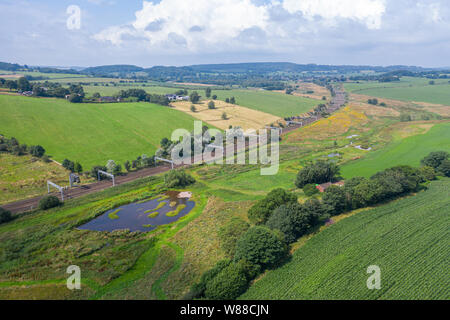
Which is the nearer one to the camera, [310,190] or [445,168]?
[310,190]

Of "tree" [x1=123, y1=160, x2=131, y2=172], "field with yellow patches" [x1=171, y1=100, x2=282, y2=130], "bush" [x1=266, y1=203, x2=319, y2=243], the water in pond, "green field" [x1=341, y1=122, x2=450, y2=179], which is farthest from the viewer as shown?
Answer: "field with yellow patches" [x1=171, y1=100, x2=282, y2=130]

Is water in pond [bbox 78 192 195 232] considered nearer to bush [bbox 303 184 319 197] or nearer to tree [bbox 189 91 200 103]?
bush [bbox 303 184 319 197]

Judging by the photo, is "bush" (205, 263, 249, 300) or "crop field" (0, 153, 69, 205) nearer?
"bush" (205, 263, 249, 300)

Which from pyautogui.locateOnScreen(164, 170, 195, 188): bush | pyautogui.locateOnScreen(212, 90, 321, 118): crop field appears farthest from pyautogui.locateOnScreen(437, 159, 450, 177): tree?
pyautogui.locateOnScreen(212, 90, 321, 118): crop field

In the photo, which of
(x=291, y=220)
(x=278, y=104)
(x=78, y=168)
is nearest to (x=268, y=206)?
(x=291, y=220)

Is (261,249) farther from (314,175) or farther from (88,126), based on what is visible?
(88,126)

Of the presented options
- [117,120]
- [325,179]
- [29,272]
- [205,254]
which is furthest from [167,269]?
[117,120]

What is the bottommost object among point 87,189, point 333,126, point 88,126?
point 87,189
